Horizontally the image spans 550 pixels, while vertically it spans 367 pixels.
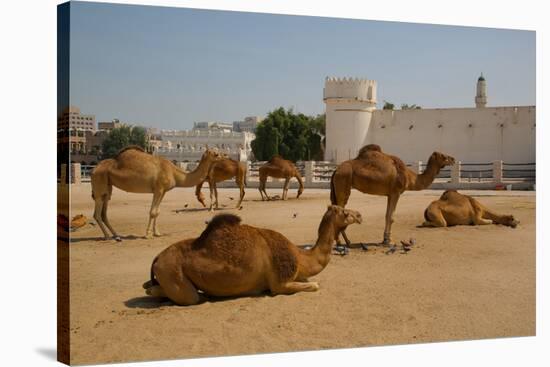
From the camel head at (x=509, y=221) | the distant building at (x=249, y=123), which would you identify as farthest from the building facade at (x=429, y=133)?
the camel head at (x=509, y=221)

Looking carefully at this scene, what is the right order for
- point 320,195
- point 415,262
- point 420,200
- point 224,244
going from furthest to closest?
point 320,195 < point 420,200 < point 415,262 < point 224,244

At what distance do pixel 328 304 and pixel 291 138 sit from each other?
19531mm

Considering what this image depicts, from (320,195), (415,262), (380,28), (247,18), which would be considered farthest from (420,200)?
(247,18)

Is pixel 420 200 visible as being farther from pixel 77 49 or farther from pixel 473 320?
pixel 77 49

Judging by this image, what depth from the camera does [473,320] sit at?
726 centimetres

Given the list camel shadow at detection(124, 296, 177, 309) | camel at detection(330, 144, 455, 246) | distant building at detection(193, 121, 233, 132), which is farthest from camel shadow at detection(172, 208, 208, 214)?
camel shadow at detection(124, 296, 177, 309)

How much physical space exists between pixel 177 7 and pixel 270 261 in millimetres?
2798

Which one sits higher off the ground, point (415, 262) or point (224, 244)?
point (224, 244)

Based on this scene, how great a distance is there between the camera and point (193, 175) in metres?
10.4

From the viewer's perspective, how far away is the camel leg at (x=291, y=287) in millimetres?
6688

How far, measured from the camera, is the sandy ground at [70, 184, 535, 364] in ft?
19.8

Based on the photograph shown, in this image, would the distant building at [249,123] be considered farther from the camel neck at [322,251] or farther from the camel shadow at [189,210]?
the camel neck at [322,251]

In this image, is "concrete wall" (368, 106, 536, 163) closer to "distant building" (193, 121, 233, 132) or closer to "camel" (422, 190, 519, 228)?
"distant building" (193, 121, 233, 132)

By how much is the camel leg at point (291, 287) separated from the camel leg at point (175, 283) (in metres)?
0.80
